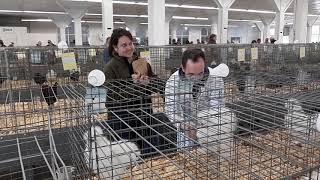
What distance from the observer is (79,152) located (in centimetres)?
161

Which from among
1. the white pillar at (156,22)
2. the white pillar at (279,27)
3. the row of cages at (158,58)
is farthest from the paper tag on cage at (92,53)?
the white pillar at (279,27)

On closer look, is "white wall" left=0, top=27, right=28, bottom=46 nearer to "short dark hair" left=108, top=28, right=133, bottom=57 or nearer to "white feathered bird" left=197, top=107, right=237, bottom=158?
"short dark hair" left=108, top=28, right=133, bottom=57

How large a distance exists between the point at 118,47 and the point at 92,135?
1.35 metres

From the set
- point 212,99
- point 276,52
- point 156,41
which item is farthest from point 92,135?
point 156,41

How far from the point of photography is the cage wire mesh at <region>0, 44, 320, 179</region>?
1.32m

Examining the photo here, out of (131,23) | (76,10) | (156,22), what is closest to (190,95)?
(156,22)

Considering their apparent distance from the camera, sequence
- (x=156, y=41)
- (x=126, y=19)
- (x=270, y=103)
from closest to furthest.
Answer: (x=270, y=103) < (x=156, y=41) < (x=126, y=19)

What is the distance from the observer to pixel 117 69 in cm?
258

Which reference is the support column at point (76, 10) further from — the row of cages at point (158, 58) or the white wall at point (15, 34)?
the row of cages at point (158, 58)

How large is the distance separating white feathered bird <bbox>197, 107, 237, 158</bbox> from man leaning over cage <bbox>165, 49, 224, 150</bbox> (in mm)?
32

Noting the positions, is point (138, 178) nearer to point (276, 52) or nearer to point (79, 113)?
point (79, 113)

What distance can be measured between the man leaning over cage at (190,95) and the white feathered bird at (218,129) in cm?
3

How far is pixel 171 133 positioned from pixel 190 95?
0.72m

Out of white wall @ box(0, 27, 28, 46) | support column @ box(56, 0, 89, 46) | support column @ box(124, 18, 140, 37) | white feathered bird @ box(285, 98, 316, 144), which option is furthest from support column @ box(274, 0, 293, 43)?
white feathered bird @ box(285, 98, 316, 144)
